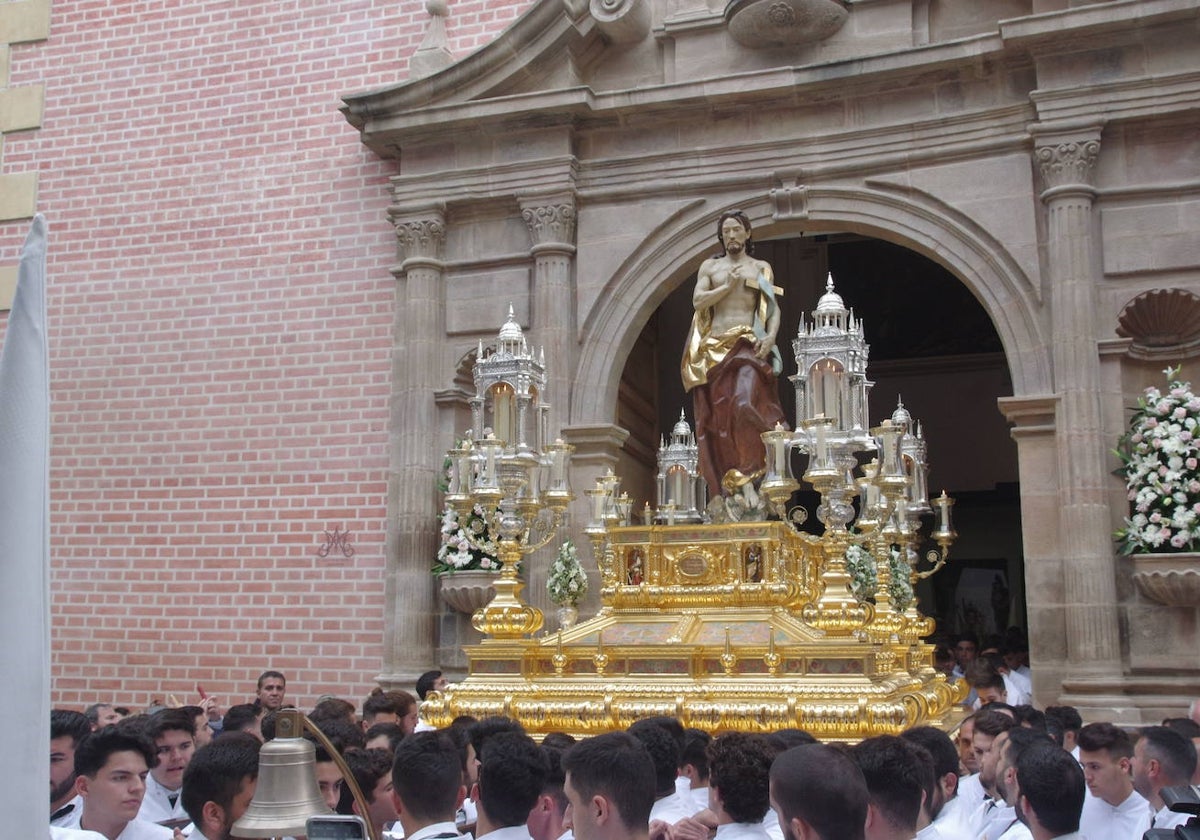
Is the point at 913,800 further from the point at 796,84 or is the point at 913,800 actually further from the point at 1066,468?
the point at 796,84

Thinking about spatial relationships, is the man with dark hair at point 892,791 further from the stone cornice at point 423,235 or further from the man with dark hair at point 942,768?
the stone cornice at point 423,235

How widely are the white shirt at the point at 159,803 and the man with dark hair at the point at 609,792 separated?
2845 millimetres

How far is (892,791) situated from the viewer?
3629 millimetres

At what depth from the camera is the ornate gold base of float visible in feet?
23.7

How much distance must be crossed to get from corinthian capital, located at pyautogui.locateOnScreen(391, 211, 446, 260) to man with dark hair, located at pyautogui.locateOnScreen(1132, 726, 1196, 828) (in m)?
9.93

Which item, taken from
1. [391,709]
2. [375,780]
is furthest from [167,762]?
[391,709]

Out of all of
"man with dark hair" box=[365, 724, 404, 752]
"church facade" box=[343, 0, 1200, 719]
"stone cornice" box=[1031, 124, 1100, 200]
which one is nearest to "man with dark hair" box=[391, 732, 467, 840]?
"man with dark hair" box=[365, 724, 404, 752]

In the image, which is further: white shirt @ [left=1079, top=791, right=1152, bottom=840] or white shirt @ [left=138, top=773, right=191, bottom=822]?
white shirt @ [left=138, top=773, right=191, bottom=822]

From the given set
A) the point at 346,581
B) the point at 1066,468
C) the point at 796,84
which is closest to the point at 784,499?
the point at 1066,468

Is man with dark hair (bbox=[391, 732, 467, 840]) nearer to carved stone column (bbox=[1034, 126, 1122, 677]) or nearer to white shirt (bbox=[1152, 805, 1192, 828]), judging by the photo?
white shirt (bbox=[1152, 805, 1192, 828])

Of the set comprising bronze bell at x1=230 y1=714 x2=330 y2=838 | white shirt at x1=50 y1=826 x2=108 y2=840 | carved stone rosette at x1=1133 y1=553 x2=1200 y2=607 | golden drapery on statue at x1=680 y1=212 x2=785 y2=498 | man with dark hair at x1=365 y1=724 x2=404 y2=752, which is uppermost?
golden drapery on statue at x1=680 y1=212 x2=785 y2=498

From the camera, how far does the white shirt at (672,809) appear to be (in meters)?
4.83

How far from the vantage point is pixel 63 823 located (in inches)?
197

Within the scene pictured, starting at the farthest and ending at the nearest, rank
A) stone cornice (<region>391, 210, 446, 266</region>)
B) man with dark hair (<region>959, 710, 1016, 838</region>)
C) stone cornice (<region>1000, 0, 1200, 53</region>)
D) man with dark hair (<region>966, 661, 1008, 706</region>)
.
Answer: stone cornice (<region>391, 210, 446, 266</region>)
stone cornice (<region>1000, 0, 1200, 53</region>)
man with dark hair (<region>966, 661, 1008, 706</region>)
man with dark hair (<region>959, 710, 1016, 838</region>)
